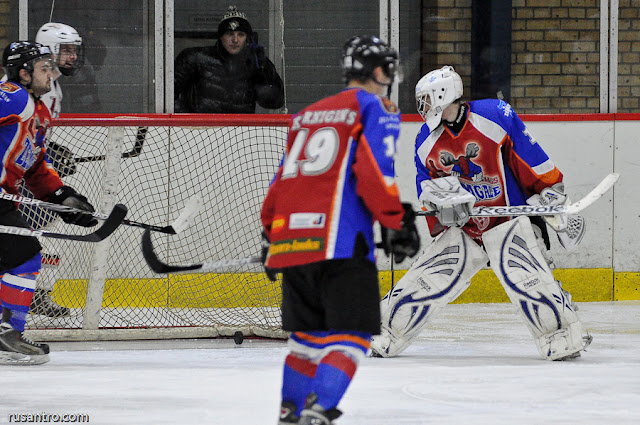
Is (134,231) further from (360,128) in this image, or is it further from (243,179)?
(360,128)

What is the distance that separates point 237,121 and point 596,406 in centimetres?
265

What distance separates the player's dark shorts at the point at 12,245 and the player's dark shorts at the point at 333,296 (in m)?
1.71

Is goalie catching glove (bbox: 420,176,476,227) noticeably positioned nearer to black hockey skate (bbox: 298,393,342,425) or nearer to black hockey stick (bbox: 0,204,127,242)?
black hockey stick (bbox: 0,204,127,242)

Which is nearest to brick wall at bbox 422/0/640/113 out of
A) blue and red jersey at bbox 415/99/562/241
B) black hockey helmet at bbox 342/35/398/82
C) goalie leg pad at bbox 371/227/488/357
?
blue and red jersey at bbox 415/99/562/241

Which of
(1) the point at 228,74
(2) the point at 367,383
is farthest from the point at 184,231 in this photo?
(2) the point at 367,383

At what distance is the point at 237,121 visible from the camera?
531cm

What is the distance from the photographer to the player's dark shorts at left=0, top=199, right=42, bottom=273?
407 centimetres

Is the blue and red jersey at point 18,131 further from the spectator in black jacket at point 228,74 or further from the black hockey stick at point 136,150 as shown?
the spectator in black jacket at point 228,74

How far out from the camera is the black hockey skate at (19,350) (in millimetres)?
4066

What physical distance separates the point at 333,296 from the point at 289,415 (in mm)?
309

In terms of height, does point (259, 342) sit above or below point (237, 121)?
below

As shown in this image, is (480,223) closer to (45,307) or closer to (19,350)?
(19,350)

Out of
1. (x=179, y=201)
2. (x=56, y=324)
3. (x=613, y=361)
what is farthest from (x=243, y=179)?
(x=613, y=361)

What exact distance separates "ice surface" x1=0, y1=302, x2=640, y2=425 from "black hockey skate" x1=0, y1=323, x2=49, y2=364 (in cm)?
7
